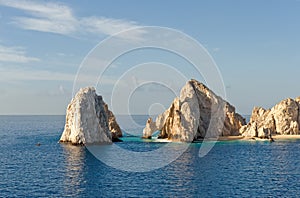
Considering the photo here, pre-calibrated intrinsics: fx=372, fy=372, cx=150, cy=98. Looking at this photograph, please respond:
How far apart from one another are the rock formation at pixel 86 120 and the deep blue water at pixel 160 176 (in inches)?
598

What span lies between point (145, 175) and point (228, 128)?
306 feet

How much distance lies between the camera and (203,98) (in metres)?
164

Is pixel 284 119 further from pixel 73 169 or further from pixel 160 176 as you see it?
pixel 73 169

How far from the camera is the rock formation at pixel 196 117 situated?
14838cm

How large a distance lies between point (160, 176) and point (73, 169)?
22965 millimetres

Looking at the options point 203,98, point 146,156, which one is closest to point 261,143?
point 203,98

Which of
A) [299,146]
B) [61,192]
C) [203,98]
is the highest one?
[203,98]

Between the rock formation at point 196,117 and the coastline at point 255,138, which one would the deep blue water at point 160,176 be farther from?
the coastline at point 255,138

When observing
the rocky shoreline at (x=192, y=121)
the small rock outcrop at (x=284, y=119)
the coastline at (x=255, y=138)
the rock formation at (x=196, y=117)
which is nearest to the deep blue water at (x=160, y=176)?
the rocky shoreline at (x=192, y=121)

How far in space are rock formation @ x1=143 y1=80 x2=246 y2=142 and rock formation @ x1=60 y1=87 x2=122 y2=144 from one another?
25.7 m

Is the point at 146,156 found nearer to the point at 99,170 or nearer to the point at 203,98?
the point at 99,170

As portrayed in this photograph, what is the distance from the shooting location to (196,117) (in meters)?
152

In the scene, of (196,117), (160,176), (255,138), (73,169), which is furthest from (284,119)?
(73,169)

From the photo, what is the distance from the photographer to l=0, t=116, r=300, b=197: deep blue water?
228ft
